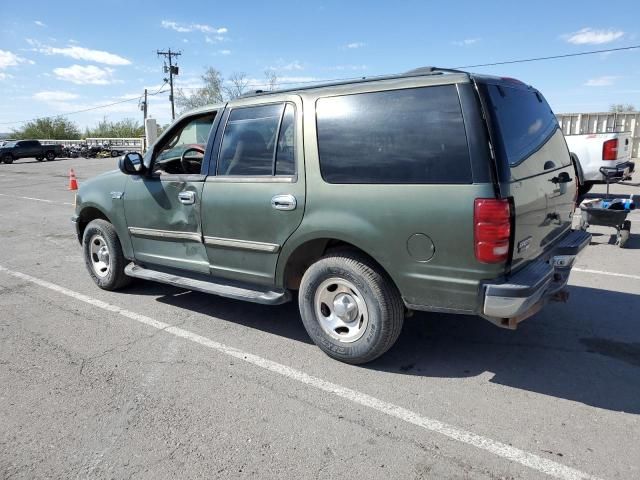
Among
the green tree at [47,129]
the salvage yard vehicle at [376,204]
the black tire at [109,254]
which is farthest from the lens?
the green tree at [47,129]

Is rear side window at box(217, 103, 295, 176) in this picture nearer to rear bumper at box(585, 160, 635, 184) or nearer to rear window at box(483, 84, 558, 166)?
rear window at box(483, 84, 558, 166)

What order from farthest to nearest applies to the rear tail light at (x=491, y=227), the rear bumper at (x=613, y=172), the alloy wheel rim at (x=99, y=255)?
1. the rear bumper at (x=613, y=172)
2. the alloy wheel rim at (x=99, y=255)
3. the rear tail light at (x=491, y=227)

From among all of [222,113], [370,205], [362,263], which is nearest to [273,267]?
[362,263]

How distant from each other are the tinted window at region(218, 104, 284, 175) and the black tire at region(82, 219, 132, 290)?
73.3 inches

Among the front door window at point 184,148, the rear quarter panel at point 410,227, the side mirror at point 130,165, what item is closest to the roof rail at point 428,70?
the rear quarter panel at point 410,227

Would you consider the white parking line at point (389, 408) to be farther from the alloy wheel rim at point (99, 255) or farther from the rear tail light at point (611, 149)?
the rear tail light at point (611, 149)

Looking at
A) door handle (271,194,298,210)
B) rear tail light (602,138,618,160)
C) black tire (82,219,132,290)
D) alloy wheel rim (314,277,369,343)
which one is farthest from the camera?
rear tail light (602,138,618,160)

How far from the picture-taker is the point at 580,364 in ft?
11.5

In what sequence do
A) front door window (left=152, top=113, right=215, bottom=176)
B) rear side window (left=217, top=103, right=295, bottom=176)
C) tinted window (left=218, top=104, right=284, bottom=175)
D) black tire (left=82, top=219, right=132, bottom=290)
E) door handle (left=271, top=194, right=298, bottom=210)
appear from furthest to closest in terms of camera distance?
black tire (left=82, top=219, right=132, bottom=290) < front door window (left=152, top=113, right=215, bottom=176) < tinted window (left=218, top=104, right=284, bottom=175) < rear side window (left=217, top=103, right=295, bottom=176) < door handle (left=271, top=194, right=298, bottom=210)

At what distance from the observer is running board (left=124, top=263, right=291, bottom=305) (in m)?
3.84

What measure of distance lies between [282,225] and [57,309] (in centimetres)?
285

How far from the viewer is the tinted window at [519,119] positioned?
9.79 ft

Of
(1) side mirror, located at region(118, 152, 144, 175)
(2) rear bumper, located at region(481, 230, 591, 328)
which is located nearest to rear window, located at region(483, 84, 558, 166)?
(2) rear bumper, located at region(481, 230, 591, 328)

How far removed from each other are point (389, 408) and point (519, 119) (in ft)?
6.99
